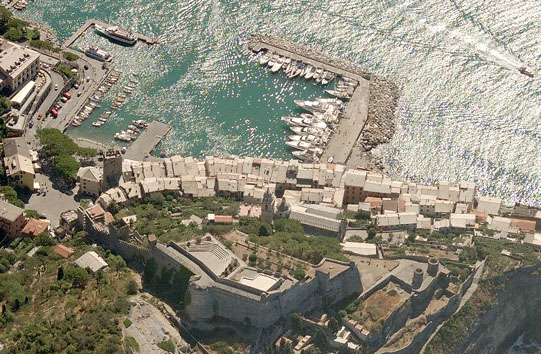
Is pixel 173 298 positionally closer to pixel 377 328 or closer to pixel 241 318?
pixel 241 318

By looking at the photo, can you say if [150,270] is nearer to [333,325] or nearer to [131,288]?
[131,288]

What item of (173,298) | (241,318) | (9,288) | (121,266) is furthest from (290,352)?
(9,288)

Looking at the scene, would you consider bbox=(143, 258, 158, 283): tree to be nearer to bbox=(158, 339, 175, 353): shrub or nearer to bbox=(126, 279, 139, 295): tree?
bbox=(126, 279, 139, 295): tree

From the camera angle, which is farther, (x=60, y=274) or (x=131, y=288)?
(x=60, y=274)

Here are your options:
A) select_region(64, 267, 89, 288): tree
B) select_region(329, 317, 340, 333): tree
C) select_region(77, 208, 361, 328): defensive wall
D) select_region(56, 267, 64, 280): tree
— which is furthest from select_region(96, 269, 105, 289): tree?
select_region(329, 317, 340, 333): tree

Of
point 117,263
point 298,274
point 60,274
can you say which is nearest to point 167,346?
point 117,263
